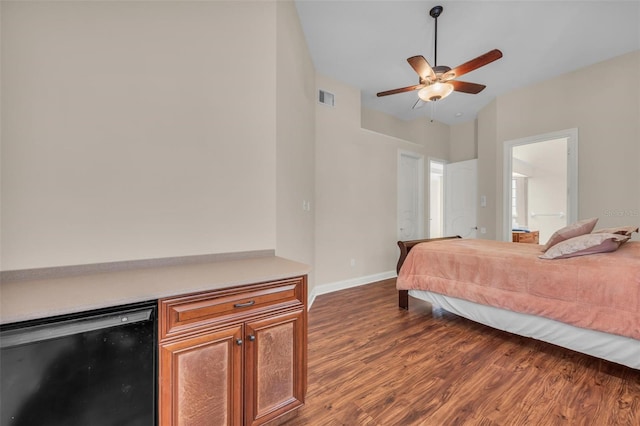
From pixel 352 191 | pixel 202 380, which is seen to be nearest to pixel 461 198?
pixel 352 191

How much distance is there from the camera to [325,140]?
12.1ft

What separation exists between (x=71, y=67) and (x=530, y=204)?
811 centimetres

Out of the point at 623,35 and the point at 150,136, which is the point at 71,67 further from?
the point at 623,35

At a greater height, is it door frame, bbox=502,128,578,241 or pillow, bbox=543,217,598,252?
door frame, bbox=502,128,578,241

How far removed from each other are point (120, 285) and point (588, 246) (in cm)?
306

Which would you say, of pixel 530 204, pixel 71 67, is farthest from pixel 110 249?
pixel 530 204

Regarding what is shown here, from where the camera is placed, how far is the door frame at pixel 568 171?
3656 millimetres

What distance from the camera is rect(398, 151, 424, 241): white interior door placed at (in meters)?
4.71

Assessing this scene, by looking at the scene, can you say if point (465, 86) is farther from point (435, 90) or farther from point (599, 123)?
point (599, 123)

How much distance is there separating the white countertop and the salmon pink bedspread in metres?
1.81

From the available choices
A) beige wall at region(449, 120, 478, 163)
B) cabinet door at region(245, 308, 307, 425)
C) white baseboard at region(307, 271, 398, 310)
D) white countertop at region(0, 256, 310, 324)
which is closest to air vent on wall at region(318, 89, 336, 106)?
white baseboard at region(307, 271, 398, 310)

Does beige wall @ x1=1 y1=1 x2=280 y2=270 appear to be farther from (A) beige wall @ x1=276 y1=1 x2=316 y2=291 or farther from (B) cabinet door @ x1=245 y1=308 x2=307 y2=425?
(B) cabinet door @ x1=245 y1=308 x2=307 y2=425

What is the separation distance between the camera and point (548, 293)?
1971 mm

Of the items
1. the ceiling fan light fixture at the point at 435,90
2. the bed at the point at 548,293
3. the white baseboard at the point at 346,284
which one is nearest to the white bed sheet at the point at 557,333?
the bed at the point at 548,293
